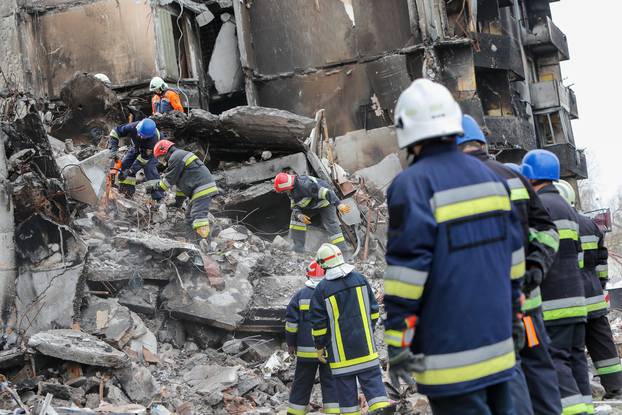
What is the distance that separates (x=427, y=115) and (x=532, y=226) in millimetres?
1221

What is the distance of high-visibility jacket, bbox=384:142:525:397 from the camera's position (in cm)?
288

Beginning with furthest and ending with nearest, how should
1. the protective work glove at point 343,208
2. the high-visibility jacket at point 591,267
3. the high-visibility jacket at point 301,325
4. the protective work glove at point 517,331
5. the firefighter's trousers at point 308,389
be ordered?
1. the protective work glove at point 343,208
2. the high-visibility jacket at point 301,325
3. the firefighter's trousers at point 308,389
4. the high-visibility jacket at point 591,267
5. the protective work glove at point 517,331

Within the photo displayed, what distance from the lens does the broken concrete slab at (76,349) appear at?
6.75 m

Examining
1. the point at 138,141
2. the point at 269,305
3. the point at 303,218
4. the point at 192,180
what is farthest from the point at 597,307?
the point at 138,141

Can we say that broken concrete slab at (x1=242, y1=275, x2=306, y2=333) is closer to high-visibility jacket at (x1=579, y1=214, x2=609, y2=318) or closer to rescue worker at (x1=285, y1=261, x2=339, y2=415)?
rescue worker at (x1=285, y1=261, x2=339, y2=415)

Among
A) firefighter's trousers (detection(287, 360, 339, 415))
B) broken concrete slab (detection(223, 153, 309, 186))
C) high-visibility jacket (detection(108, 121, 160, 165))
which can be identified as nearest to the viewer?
firefighter's trousers (detection(287, 360, 339, 415))

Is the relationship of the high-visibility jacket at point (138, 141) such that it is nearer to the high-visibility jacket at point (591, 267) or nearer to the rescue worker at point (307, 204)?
the rescue worker at point (307, 204)

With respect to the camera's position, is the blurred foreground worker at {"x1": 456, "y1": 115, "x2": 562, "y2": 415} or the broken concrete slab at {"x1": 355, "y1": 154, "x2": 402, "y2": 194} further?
the broken concrete slab at {"x1": 355, "y1": 154, "x2": 402, "y2": 194}

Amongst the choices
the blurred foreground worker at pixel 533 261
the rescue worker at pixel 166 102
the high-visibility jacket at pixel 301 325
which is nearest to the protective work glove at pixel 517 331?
the blurred foreground worker at pixel 533 261

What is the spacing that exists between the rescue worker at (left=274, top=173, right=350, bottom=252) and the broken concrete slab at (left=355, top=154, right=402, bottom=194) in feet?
15.4

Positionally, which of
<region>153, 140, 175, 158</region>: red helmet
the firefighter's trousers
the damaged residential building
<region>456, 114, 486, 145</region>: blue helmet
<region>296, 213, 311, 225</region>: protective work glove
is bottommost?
the firefighter's trousers

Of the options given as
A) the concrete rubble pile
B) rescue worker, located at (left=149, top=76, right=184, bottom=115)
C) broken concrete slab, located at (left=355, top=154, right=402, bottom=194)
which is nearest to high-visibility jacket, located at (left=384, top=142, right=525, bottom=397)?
the concrete rubble pile

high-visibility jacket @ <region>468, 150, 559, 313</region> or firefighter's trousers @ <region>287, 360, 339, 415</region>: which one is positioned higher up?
high-visibility jacket @ <region>468, 150, 559, 313</region>

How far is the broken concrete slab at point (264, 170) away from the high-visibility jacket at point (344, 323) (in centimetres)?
643
